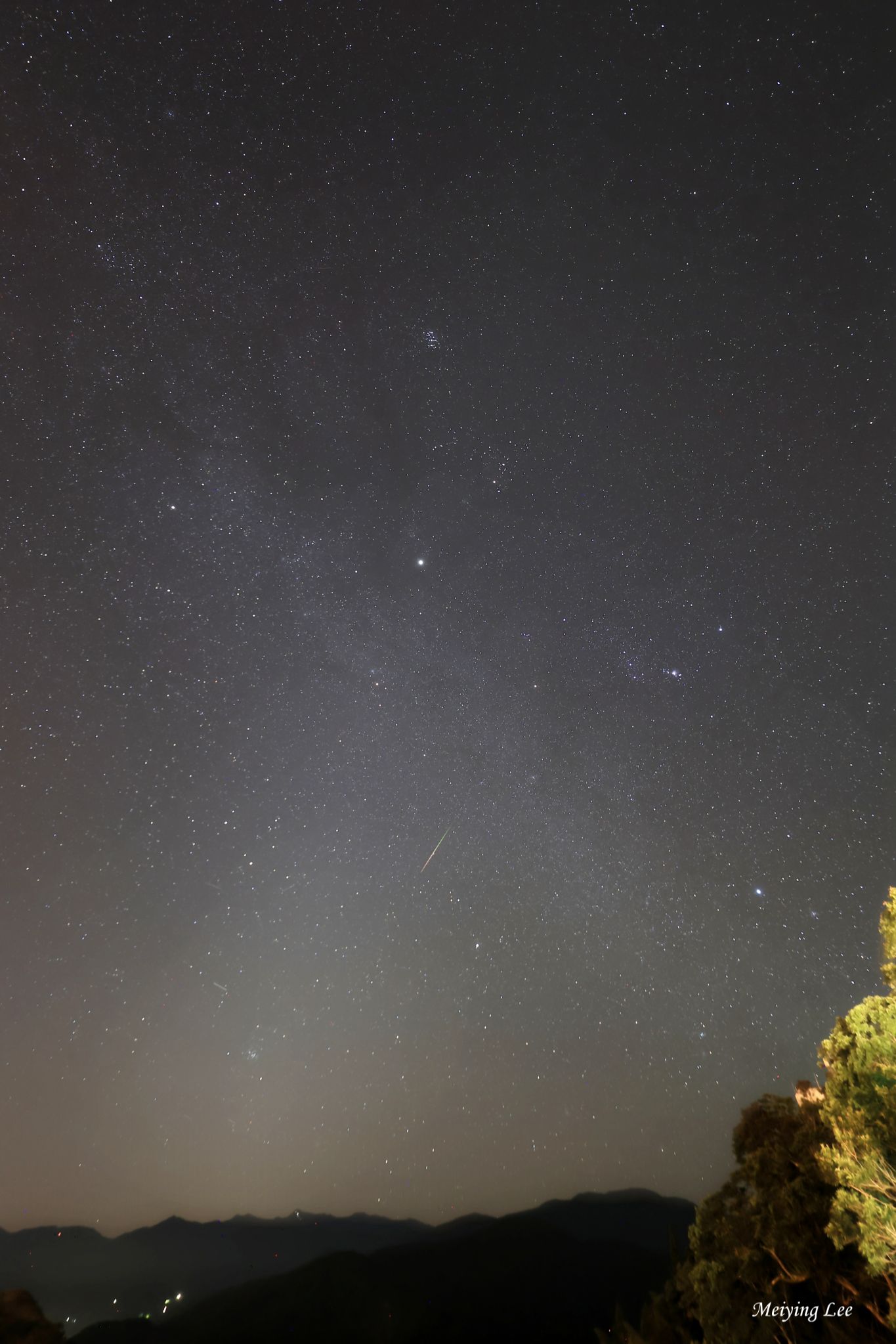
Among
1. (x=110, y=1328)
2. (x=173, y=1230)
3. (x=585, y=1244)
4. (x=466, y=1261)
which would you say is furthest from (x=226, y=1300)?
(x=173, y=1230)

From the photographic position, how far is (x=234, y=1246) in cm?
15875

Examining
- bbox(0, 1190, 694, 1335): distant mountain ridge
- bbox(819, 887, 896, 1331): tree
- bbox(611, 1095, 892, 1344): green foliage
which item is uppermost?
bbox(819, 887, 896, 1331): tree

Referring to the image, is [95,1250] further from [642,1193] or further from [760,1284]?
[760,1284]

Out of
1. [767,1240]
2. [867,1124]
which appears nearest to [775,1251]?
[767,1240]

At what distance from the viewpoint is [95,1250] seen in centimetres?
15812

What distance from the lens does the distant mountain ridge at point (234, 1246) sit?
11031cm

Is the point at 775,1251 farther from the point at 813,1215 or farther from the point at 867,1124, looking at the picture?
the point at 867,1124

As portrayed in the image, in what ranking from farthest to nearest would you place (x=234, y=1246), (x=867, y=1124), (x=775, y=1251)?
(x=234, y=1246) → (x=775, y=1251) → (x=867, y=1124)

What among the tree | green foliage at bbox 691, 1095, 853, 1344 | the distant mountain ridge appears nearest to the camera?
the tree

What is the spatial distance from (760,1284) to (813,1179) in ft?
6.98

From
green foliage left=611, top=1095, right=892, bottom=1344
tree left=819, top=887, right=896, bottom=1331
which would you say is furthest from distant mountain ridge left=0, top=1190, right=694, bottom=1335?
tree left=819, top=887, right=896, bottom=1331

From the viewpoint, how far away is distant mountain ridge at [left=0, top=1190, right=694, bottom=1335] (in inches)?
4343

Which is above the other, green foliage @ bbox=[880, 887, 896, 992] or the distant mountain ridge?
green foliage @ bbox=[880, 887, 896, 992]

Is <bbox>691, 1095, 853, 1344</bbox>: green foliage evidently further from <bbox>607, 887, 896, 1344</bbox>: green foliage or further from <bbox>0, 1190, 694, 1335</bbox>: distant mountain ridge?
<bbox>0, 1190, 694, 1335</bbox>: distant mountain ridge
